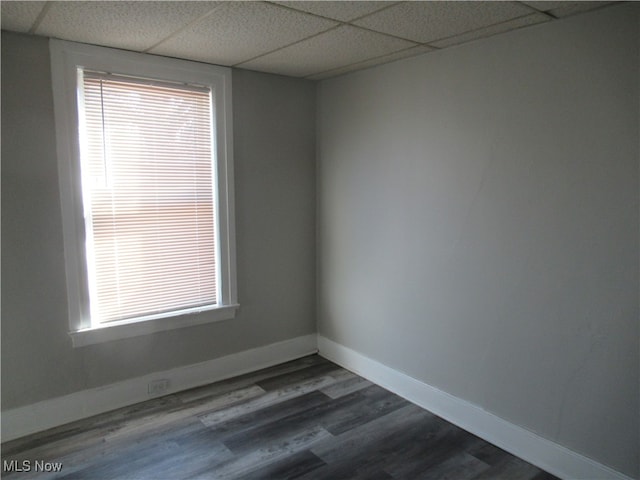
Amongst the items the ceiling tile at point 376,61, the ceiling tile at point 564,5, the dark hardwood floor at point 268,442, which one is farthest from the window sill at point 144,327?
the ceiling tile at point 564,5

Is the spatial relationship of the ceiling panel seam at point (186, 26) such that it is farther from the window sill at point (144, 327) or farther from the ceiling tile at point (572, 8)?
the window sill at point (144, 327)

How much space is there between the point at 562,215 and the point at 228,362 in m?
2.55

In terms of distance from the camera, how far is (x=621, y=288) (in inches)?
82.5

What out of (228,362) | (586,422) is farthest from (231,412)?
(586,422)

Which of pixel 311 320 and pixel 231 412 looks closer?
Answer: pixel 231 412

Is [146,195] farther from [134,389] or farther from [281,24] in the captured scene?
[281,24]

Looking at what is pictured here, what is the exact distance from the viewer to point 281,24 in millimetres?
2275

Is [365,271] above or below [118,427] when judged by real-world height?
above

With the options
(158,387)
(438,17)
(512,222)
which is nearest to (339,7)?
(438,17)

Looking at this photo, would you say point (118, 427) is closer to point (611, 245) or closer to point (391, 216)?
point (391, 216)

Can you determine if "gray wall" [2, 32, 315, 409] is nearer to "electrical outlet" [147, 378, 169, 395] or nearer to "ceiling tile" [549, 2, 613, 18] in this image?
"electrical outlet" [147, 378, 169, 395]

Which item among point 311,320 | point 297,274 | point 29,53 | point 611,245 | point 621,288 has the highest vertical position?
point 29,53

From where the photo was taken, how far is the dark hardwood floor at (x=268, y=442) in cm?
241

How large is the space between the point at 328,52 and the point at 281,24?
0.61 meters
